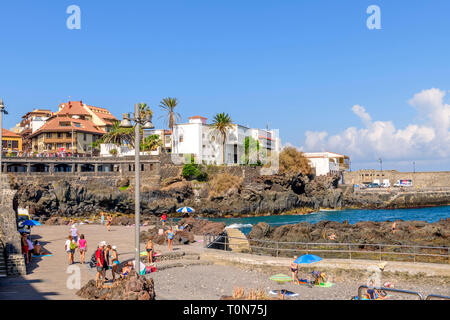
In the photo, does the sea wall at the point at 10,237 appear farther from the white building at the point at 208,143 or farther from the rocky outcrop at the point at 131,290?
the white building at the point at 208,143

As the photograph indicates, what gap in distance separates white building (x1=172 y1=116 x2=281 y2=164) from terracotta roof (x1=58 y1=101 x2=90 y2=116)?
95.2 feet

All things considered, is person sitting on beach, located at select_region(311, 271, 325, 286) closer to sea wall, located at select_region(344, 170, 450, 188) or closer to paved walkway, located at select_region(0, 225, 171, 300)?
paved walkway, located at select_region(0, 225, 171, 300)

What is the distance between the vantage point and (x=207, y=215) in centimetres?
7544

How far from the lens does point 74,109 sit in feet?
347

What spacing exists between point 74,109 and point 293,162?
57193 mm

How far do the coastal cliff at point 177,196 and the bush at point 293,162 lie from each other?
2.53 m

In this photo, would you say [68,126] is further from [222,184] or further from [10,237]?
[10,237]

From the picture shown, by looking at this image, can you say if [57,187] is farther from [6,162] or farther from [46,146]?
[46,146]

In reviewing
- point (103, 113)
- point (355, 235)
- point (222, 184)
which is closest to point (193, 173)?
point (222, 184)

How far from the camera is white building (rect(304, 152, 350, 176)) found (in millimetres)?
108812

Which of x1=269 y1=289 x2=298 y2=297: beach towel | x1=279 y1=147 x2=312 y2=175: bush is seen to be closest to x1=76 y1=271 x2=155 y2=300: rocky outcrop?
x1=269 y1=289 x2=298 y2=297: beach towel

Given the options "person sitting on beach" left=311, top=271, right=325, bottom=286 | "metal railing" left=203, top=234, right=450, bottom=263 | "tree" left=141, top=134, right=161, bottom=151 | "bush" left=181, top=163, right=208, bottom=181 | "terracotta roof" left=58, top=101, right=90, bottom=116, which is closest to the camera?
"person sitting on beach" left=311, top=271, right=325, bottom=286

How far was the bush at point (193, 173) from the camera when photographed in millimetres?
82625
